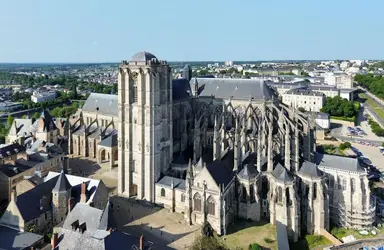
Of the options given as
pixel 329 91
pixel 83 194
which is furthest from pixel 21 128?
pixel 329 91

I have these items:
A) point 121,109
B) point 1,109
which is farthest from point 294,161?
point 1,109

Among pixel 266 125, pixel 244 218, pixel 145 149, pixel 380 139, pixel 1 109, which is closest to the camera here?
pixel 244 218

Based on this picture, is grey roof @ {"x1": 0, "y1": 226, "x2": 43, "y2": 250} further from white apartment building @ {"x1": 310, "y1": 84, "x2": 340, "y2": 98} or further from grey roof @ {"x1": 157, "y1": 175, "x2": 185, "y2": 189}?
white apartment building @ {"x1": 310, "y1": 84, "x2": 340, "y2": 98}

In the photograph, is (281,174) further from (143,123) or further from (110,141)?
(110,141)

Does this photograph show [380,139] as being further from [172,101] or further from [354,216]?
[172,101]

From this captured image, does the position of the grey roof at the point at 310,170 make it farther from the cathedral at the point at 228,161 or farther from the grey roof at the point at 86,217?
the grey roof at the point at 86,217

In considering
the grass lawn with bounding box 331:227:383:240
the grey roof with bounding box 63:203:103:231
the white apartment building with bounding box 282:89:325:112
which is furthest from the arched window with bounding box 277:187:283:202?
the white apartment building with bounding box 282:89:325:112
